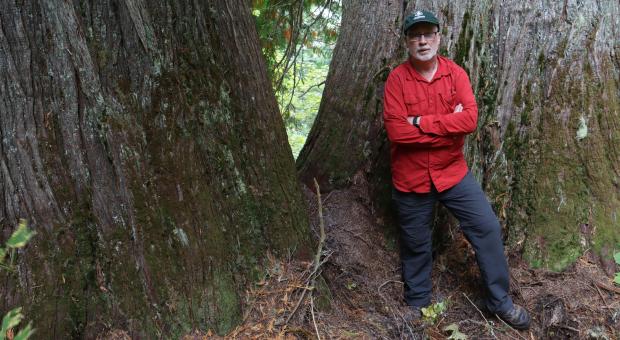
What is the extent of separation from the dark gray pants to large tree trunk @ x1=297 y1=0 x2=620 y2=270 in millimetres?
421

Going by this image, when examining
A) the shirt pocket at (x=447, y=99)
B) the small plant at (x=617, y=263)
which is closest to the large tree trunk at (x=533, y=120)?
the small plant at (x=617, y=263)

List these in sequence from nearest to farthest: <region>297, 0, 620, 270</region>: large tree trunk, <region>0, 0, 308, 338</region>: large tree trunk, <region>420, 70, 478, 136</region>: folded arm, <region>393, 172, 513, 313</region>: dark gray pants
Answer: <region>0, 0, 308, 338</region>: large tree trunk → <region>420, 70, 478, 136</region>: folded arm → <region>393, 172, 513, 313</region>: dark gray pants → <region>297, 0, 620, 270</region>: large tree trunk

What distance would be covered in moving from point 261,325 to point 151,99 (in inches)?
58.7

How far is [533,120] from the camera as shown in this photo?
4172 millimetres

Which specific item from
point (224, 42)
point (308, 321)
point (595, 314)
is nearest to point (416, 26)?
point (224, 42)

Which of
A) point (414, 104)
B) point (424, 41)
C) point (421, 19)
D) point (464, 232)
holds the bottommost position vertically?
point (464, 232)

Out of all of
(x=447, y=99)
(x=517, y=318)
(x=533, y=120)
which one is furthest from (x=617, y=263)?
(x=447, y=99)

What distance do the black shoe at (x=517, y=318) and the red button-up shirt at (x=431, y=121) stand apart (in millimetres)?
1052

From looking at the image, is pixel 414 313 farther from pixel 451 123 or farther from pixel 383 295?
pixel 451 123

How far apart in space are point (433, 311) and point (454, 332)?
0.24 metres

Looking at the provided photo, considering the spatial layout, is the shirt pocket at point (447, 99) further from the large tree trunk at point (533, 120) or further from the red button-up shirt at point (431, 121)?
the large tree trunk at point (533, 120)

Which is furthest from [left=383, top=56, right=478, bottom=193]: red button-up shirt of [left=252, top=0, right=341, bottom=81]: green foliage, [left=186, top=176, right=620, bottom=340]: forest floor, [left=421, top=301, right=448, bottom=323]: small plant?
[left=252, top=0, right=341, bottom=81]: green foliage

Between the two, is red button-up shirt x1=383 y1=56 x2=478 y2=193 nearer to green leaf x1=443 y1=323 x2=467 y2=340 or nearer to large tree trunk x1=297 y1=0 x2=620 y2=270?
large tree trunk x1=297 y1=0 x2=620 y2=270

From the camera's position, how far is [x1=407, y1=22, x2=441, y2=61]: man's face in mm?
3512
